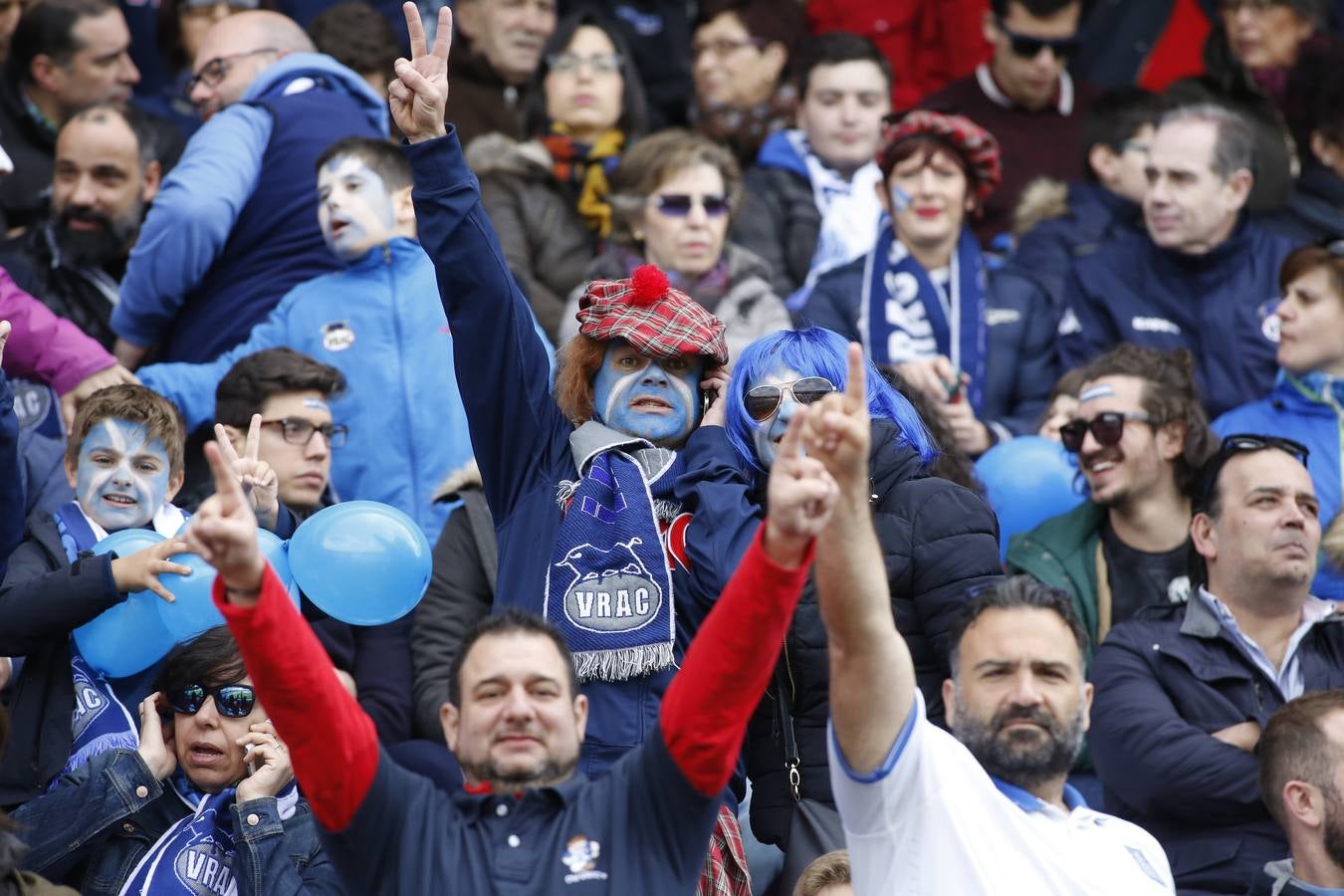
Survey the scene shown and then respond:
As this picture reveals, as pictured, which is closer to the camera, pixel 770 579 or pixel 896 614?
pixel 770 579

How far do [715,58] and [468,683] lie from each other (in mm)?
6222

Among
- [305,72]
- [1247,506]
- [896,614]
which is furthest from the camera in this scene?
[305,72]

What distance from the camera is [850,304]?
26.7 feet

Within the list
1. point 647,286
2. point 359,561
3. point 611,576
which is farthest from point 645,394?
point 359,561

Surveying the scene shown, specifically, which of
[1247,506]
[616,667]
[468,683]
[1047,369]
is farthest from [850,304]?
[468,683]

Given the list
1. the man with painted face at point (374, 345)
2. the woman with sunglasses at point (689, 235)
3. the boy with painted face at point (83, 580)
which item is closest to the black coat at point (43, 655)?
the boy with painted face at point (83, 580)

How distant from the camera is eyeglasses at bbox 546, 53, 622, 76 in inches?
365

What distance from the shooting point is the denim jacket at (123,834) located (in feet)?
A: 16.8

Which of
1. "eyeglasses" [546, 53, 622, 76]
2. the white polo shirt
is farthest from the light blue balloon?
"eyeglasses" [546, 53, 622, 76]

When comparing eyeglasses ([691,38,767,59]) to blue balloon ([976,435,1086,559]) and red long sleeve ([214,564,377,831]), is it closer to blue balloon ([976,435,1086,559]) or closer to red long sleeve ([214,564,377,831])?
blue balloon ([976,435,1086,559])

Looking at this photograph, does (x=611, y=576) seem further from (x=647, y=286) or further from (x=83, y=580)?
(x=83, y=580)

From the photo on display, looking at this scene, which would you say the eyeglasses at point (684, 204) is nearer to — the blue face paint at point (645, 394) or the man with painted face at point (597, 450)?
the man with painted face at point (597, 450)

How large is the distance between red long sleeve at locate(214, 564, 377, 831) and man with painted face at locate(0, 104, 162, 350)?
12.0ft

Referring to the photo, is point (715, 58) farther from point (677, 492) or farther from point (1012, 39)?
point (677, 492)
